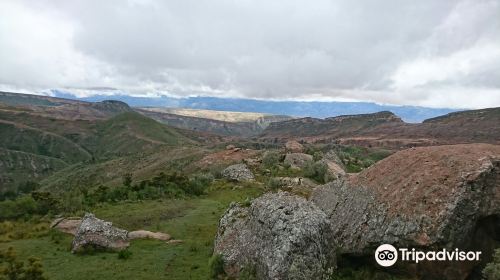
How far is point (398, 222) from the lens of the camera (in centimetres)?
2084

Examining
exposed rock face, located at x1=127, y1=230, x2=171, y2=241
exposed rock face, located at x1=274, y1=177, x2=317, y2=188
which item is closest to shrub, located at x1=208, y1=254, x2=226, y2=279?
exposed rock face, located at x1=127, y1=230, x2=171, y2=241

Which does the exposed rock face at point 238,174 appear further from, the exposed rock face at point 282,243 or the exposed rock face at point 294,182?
the exposed rock face at point 282,243

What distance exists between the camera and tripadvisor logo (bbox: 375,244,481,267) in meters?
19.5

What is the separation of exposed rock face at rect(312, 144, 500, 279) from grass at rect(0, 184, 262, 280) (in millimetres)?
9455

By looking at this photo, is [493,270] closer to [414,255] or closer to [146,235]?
[414,255]

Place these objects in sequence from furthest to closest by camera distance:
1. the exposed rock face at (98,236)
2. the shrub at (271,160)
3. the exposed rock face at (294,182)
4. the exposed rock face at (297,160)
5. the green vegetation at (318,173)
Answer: the shrub at (271,160) < the exposed rock face at (297,160) < the green vegetation at (318,173) < the exposed rock face at (294,182) < the exposed rock face at (98,236)

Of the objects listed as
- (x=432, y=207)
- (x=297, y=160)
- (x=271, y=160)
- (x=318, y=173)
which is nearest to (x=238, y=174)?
(x=318, y=173)

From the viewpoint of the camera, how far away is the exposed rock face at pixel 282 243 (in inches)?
776

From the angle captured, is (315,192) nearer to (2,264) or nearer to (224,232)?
(224,232)

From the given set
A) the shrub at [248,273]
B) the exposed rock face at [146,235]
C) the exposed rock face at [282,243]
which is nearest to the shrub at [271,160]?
the exposed rock face at [146,235]

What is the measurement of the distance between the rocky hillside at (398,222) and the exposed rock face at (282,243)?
1.8 inches

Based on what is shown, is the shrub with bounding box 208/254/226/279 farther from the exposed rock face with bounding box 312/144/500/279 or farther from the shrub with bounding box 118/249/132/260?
the shrub with bounding box 118/249/132/260

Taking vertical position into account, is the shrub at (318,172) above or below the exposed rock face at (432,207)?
below

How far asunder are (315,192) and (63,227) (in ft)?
71.0
